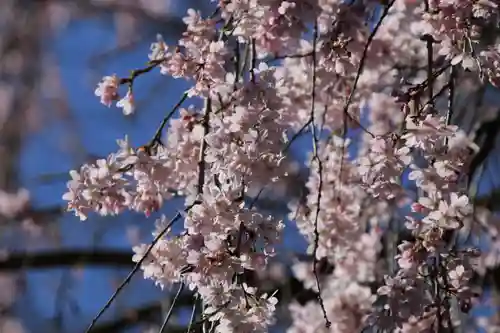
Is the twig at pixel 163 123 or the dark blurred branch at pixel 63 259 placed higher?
the dark blurred branch at pixel 63 259

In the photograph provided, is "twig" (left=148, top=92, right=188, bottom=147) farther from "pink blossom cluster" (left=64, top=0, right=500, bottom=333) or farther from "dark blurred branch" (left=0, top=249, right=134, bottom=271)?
"dark blurred branch" (left=0, top=249, right=134, bottom=271)

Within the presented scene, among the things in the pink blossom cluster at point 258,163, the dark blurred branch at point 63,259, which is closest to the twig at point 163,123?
the pink blossom cluster at point 258,163

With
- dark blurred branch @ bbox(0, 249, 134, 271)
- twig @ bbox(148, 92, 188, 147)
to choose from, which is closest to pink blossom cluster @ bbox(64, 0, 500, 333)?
twig @ bbox(148, 92, 188, 147)

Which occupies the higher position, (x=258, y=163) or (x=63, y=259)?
(x=63, y=259)

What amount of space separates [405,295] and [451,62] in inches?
13.8

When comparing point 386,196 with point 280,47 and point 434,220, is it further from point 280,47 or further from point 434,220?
point 280,47

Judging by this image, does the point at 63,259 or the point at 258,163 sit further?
the point at 63,259

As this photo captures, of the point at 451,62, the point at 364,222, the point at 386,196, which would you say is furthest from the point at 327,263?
the point at 451,62

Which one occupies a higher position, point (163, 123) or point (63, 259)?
point (63, 259)

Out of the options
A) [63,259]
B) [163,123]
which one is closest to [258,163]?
[163,123]

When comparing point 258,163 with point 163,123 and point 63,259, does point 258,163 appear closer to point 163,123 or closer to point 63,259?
point 163,123

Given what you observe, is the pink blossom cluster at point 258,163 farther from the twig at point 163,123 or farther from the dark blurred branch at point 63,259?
the dark blurred branch at point 63,259

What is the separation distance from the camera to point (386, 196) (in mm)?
1371

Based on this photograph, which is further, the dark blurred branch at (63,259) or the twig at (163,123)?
the dark blurred branch at (63,259)
